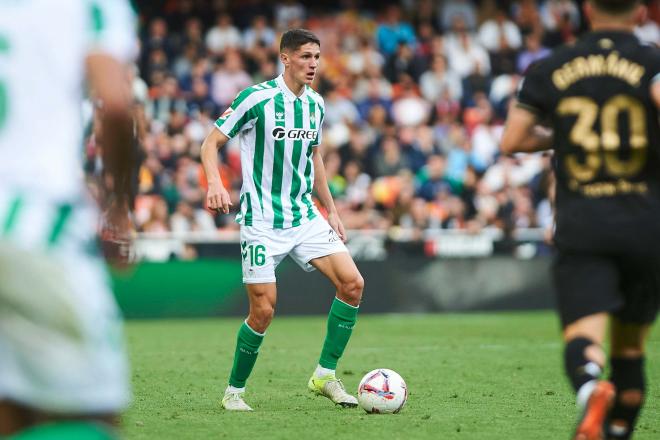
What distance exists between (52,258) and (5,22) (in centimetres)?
62

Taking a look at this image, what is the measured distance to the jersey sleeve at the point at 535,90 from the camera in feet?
15.5

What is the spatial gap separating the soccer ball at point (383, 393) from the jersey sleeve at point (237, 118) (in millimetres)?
1899

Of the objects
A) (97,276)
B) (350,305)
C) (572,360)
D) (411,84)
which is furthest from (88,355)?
(411,84)

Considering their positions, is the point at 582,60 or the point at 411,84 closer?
the point at 582,60

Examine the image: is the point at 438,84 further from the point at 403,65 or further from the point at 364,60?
the point at 364,60

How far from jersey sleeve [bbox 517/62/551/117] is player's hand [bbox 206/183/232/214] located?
299cm

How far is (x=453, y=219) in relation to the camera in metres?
18.8

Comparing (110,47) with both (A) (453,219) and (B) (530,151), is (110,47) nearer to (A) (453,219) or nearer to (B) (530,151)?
(B) (530,151)

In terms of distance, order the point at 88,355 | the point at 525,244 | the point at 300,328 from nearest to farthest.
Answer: the point at 88,355 < the point at 300,328 < the point at 525,244

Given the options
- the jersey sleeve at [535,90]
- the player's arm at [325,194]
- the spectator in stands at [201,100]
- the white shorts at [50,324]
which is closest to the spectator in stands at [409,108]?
the spectator in stands at [201,100]

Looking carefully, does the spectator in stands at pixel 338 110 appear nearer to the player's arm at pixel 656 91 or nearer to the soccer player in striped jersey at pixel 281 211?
the soccer player in striped jersey at pixel 281 211

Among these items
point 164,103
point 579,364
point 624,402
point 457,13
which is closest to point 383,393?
point 624,402

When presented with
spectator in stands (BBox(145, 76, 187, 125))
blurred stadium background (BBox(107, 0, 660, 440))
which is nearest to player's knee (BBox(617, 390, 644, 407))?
blurred stadium background (BBox(107, 0, 660, 440))

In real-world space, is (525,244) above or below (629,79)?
below
